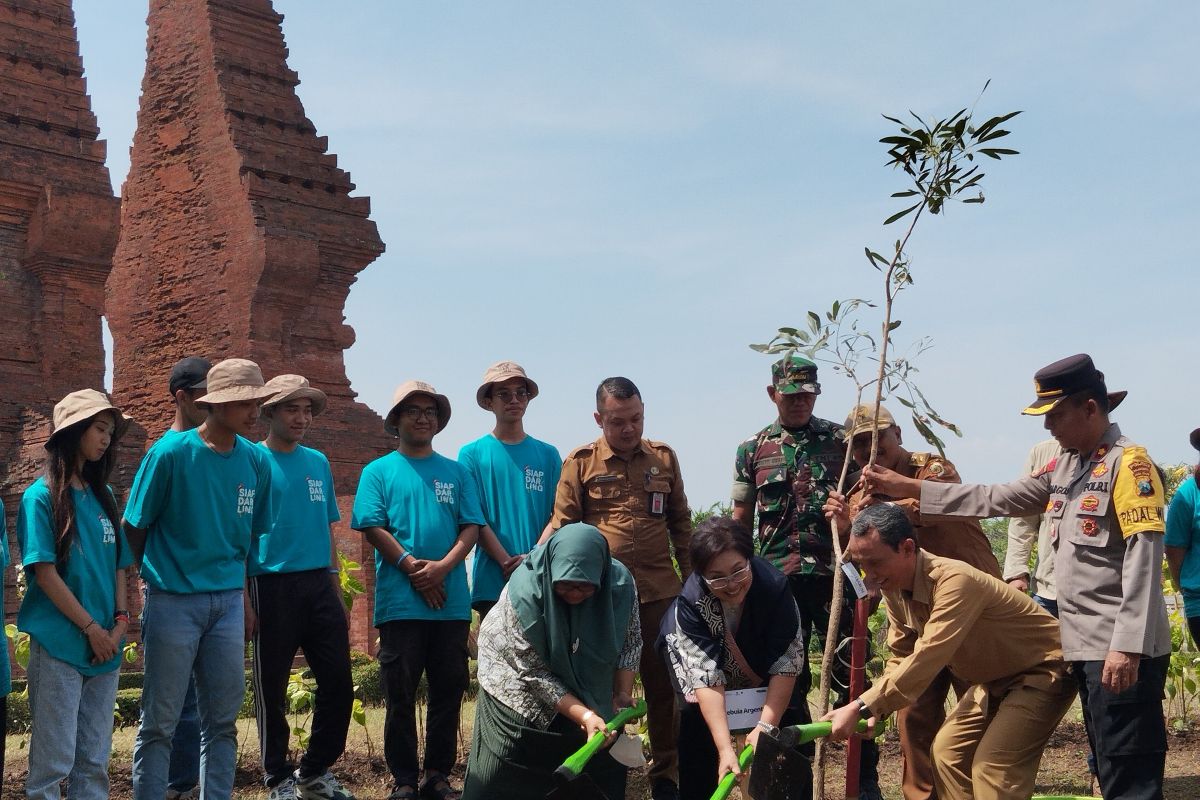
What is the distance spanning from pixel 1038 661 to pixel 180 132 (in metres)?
13.5

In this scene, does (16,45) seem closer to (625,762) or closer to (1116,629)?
(625,762)

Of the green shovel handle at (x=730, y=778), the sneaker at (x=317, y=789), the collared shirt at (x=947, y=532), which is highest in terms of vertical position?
the collared shirt at (x=947, y=532)

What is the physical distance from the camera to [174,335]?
15.4 meters

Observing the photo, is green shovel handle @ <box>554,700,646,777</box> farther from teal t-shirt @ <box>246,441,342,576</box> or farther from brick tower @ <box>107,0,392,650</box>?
brick tower @ <box>107,0,392,650</box>

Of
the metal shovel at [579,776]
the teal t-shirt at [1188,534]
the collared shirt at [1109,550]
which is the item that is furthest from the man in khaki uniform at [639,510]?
the teal t-shirt at [1188,534]

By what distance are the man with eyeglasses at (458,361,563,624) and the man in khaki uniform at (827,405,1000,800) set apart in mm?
1604

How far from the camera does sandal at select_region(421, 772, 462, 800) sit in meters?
5.71

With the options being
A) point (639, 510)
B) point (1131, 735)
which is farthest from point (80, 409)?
point (1131, 735)

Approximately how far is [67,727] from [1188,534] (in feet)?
16.4

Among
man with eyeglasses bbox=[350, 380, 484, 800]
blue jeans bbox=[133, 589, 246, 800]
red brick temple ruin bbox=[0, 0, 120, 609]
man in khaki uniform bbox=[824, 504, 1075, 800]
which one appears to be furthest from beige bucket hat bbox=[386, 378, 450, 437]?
red brick temple ruin bbox=[0, 0, 120, 609]

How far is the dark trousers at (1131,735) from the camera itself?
14.2ft

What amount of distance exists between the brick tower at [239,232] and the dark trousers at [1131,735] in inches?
415

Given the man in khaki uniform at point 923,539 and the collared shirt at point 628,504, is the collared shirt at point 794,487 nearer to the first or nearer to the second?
the man in khaki uniform at point 923,539

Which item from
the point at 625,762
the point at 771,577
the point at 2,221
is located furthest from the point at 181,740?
the point at 2,221
